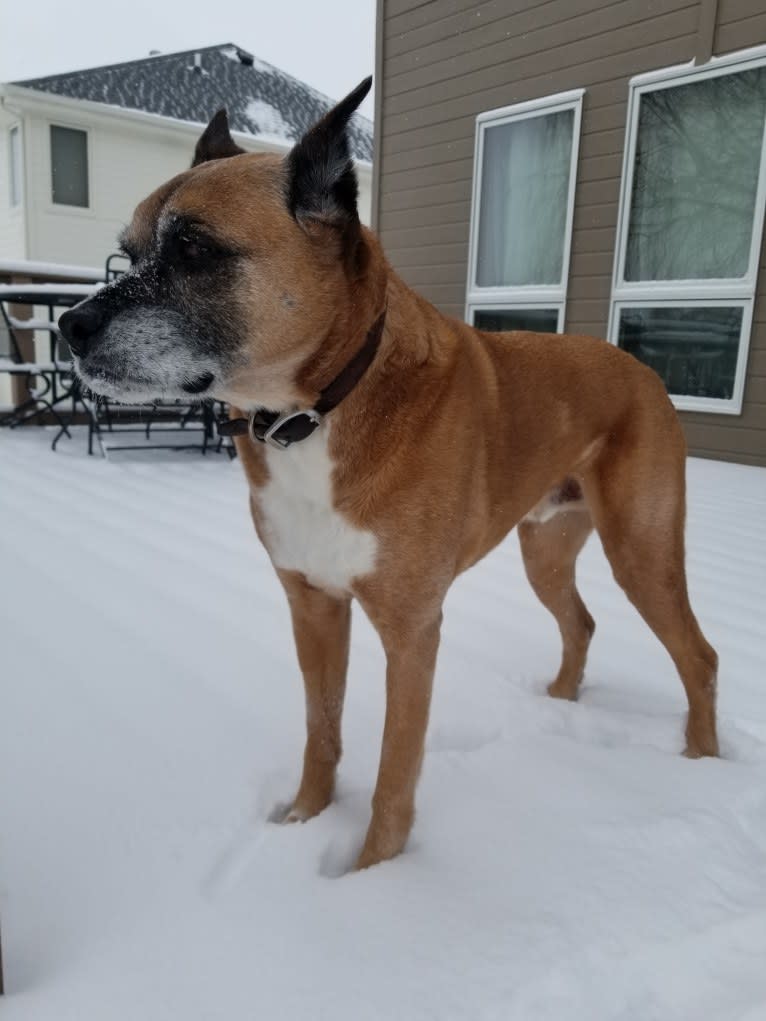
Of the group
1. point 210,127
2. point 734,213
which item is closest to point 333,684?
point 210,127

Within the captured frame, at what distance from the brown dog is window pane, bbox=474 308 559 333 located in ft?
16.3

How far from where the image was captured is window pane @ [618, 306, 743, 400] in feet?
17.4

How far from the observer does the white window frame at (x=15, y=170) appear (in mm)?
12859

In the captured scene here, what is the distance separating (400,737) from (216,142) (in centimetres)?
135

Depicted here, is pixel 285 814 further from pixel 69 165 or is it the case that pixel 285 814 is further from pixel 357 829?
pixel 69 165

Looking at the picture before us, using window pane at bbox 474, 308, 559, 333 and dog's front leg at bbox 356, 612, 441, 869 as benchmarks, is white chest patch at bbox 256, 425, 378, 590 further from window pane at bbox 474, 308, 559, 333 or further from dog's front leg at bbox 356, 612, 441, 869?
window pane at bbox 474, 308, 559, 333

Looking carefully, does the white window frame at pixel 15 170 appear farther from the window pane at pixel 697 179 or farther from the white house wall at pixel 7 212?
the window pane at pixel 697 179

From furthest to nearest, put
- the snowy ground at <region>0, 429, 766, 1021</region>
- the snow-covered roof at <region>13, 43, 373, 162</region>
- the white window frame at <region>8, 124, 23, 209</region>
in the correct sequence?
the snow-covered roof at <region>13, 43, 373, 162</region>, the white window frame at <region>8, 124, 23, 209</region>, the snowy ground at <region>0, 429, 766, 1021</region>

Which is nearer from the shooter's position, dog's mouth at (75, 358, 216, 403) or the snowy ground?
the snowy ground

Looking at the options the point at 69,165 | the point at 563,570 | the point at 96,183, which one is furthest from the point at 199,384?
the point at 69,165

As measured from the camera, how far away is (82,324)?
1.30 m

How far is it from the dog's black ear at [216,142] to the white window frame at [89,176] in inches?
514

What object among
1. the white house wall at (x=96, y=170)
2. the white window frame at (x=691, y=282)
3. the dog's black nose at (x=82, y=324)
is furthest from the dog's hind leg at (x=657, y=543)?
the white house wall at (x=96, y=170)

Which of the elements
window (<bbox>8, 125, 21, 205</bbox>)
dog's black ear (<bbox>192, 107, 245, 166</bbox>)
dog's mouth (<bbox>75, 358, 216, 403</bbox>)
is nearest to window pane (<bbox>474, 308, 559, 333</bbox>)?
dog's black ear (<bbox>192, 107, 245, 166</bbox>)
